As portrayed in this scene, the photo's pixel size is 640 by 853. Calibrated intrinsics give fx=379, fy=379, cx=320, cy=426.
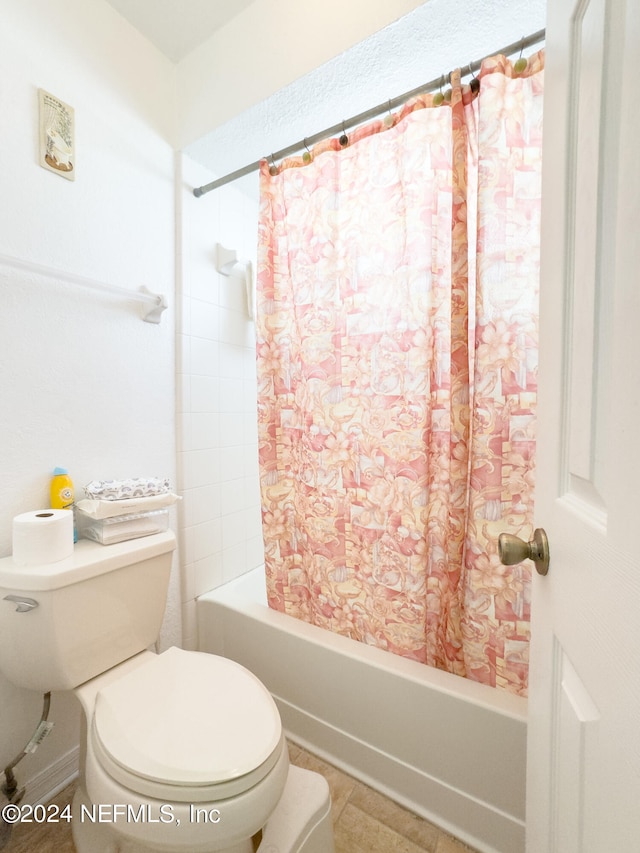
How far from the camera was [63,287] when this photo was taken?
114 cm

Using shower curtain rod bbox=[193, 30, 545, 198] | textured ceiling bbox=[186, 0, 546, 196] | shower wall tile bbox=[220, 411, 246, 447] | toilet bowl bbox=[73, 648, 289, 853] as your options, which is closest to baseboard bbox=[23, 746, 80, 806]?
toilet bowl bbox=[73, 648, 289, 853]

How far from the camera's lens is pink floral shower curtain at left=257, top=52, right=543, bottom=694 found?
0.98m

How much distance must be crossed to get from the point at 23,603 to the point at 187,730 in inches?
19.2

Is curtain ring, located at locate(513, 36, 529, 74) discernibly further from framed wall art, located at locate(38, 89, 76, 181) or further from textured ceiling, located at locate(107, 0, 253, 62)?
framed wall art, located at locate(38, 89, 76, 181)

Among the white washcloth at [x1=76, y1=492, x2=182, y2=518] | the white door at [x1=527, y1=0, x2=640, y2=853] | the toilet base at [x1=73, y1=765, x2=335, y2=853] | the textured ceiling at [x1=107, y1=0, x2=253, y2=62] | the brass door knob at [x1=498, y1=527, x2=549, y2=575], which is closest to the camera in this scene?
the white door at [x1=527, y1=0, x2=640, y2=853]

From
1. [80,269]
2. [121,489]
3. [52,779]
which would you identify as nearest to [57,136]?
[80,269]

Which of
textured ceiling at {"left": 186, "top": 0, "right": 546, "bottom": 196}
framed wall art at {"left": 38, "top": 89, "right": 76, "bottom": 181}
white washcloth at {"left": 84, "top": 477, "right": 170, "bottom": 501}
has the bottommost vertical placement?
white washcloth at {"left": 84, "top": 477, "right": 170, "bottom": 501}

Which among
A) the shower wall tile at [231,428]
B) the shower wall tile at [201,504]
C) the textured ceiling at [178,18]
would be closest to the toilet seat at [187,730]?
the shower wall tile at [201,504]

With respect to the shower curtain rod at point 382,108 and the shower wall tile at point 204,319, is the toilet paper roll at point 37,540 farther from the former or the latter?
the shower curtain rod at point 382,108

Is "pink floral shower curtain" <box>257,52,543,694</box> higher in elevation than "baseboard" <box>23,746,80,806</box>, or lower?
higher

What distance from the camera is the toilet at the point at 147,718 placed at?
70cm

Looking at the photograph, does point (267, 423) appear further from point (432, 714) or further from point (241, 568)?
point (432, 714)

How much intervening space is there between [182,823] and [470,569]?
821 mm

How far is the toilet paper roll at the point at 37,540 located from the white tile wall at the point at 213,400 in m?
0.53
